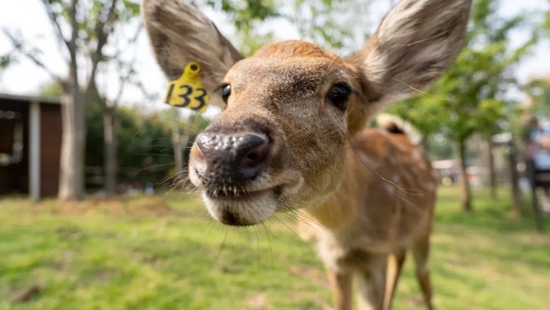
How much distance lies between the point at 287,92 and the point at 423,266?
3622 mm

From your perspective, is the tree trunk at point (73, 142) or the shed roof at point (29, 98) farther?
the shed roof at point (29, 98)

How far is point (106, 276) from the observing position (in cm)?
433

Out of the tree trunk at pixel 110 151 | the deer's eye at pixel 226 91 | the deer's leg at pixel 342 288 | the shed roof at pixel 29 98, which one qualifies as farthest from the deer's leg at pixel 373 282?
the shed roof at pixel 29 98

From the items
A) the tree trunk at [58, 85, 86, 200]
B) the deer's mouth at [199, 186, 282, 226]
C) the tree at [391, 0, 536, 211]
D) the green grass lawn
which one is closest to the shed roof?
the tree trunk at [58, 85, 86, 200]

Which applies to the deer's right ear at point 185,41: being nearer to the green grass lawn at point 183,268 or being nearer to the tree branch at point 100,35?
the green grass lawn at point 183,268

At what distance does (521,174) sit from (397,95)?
12608 millimetres

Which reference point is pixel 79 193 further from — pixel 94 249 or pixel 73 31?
pixel 94 249

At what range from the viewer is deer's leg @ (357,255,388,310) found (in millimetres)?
3066

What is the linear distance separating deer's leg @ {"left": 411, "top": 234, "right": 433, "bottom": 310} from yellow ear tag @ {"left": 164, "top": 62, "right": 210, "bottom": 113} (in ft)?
10.5

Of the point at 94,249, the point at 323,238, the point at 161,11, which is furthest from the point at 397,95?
the point at 94,249

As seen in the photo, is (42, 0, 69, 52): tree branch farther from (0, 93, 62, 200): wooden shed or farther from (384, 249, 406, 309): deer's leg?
(384, 249, 406, 309): deer's leg

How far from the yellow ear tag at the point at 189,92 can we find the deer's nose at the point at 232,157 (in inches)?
53.9

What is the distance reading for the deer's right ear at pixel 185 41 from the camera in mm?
2807

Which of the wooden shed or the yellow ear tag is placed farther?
the wooden shed
